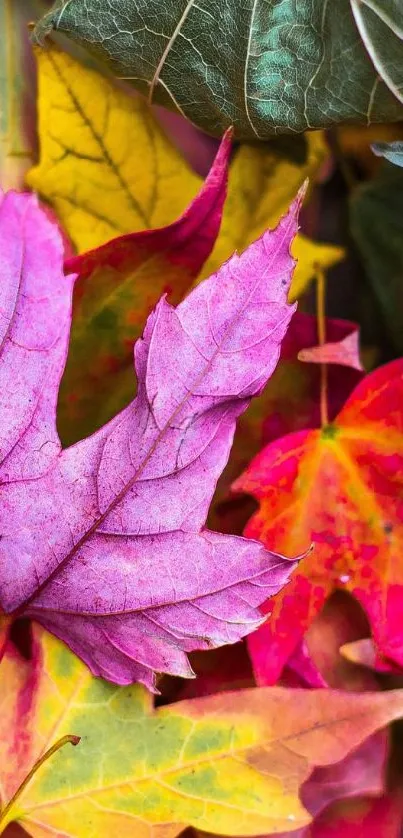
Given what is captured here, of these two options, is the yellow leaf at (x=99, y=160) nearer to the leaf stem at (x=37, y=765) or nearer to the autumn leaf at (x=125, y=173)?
the autumn leaf at (x=125, y=173)

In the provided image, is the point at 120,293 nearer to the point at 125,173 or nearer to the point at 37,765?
the point at 125,173

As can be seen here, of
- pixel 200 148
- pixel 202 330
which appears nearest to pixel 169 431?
pixel 202 330

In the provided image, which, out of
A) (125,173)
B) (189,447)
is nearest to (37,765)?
(189,447)

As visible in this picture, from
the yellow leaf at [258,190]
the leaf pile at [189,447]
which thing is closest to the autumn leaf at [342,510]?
the leaf pile at [189,447]

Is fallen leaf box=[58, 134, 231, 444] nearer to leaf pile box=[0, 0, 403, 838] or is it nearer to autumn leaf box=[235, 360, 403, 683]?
leaf pile box=[0, 0, 403, 838]

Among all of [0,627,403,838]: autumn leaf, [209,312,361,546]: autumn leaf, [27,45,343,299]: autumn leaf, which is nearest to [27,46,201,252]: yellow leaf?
[27,45,343,299]: autumn leaf
